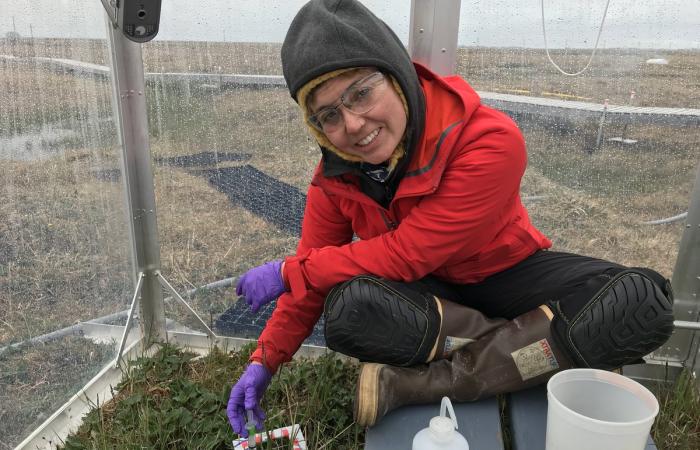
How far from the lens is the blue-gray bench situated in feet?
4.46

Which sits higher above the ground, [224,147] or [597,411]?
[224,147]

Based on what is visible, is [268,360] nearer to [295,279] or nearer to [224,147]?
[295,279]

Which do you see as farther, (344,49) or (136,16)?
(136,16)

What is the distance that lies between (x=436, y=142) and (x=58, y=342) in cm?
126

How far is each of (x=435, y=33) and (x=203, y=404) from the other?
1355 millimetres

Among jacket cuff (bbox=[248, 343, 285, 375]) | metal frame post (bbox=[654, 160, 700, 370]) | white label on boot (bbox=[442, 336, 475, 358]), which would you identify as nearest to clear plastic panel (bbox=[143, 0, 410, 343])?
jacket cuff (bbox=[248, 343, 285, 375])

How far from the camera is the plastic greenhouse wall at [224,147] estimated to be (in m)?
1.57

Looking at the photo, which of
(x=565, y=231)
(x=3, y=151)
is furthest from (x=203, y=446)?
(x=565, y=231)

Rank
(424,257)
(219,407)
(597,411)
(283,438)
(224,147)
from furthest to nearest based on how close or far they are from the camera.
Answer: (224,147) < (219,407) < (283,438) < (424,257) < (597,411)

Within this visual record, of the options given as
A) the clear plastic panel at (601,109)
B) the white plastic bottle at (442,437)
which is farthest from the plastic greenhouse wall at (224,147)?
the white plastic bottle at (442,437)

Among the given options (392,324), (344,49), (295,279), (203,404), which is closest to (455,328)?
(392,324)

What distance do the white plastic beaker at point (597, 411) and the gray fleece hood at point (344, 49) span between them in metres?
0.68

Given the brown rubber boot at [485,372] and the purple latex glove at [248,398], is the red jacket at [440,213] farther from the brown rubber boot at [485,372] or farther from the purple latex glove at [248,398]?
the brown rubber boot at [485,372]

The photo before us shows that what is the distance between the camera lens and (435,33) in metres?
1.74
